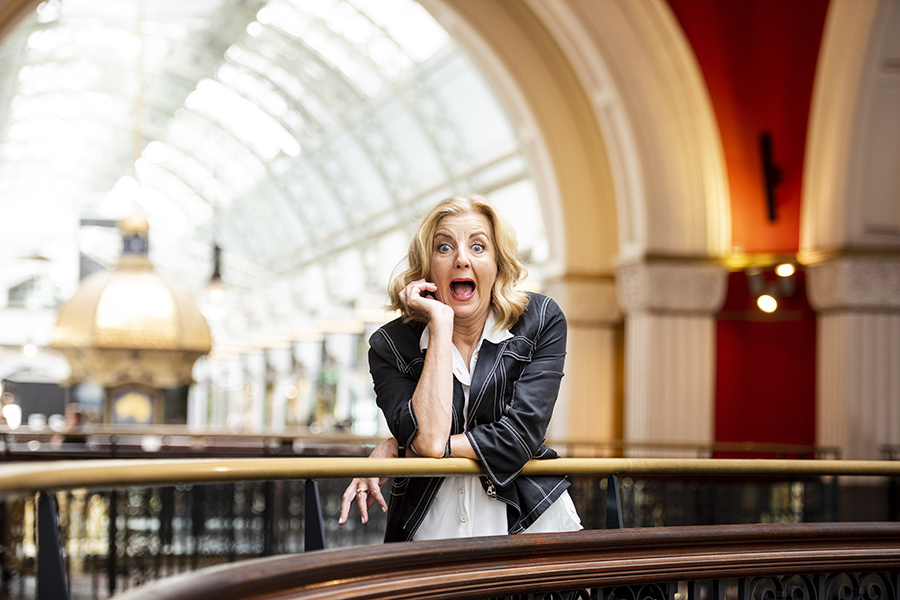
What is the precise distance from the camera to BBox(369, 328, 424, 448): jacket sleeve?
8.59 feet

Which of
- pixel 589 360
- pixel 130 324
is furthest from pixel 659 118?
pixel 130 324

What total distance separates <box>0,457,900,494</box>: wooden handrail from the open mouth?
1.53ft

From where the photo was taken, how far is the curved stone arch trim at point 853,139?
964 cm

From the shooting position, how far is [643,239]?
10930 millimetres

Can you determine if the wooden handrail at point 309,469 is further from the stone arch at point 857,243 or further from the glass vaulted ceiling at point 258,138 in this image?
the glass vaulted ceiling at point 258,138

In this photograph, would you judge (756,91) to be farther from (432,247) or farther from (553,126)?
(432,247)

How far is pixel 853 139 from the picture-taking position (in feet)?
32.2

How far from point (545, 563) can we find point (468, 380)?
0.52 metres

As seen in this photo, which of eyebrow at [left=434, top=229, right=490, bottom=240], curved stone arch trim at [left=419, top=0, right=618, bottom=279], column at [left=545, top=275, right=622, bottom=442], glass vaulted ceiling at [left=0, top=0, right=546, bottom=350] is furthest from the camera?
glass vaulted ceiling at [left=0, top=0, right=546, bottom=350]

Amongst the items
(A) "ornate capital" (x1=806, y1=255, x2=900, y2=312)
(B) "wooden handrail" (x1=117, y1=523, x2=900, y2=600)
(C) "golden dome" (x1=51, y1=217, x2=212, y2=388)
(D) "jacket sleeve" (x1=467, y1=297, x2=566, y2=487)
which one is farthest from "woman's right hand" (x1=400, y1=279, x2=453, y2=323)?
(C) "golden dome" (x1=51, y1=217, x2=212, y2=388)

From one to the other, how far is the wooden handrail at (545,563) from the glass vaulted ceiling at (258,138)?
986 cm

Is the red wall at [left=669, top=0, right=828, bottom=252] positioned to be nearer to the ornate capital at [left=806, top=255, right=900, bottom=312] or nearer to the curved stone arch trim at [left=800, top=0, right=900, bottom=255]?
the curved stone arch trim at [left=800, top=0, right=900, bottom=255]

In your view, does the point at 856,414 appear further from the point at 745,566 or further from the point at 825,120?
the point at 745,566

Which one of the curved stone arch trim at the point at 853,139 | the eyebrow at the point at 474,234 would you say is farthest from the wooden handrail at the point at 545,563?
the curved stone arch trim at the point at 853,139
